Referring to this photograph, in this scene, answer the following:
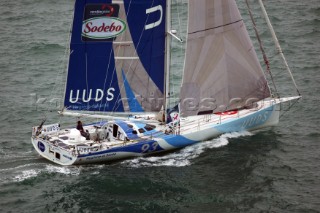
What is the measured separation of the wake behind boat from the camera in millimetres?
47125

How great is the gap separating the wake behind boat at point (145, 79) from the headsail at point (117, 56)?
7 cm

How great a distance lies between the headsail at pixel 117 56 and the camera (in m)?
46.9

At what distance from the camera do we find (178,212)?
40.5 meters

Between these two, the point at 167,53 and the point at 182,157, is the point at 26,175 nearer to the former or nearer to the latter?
the point at 182,157

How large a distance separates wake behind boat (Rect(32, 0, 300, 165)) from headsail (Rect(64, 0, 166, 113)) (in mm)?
72

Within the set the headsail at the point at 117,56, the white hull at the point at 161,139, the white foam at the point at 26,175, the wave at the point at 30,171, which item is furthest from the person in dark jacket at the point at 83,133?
the white foam at the point at 26,175

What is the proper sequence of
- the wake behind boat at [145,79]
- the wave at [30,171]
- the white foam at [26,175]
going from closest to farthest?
the white foam at [26,175], the wave at [30,171], the wake behind boat at [145,79]

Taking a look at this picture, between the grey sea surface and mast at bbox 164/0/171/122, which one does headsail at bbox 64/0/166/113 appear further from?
the grey sea surface

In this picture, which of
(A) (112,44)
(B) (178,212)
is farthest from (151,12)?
(B) (178,212)

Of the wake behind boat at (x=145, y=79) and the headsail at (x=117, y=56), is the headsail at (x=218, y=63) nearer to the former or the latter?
the wake behind boat at (x=145, y=79)

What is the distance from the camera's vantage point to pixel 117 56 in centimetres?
4812

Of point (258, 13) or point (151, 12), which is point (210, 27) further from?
point (258, 13)

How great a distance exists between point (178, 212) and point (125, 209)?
3346 millimetres

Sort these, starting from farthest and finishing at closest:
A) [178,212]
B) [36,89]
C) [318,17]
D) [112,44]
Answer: [318,17] → [36,89] → [112,44] → [178,212]
